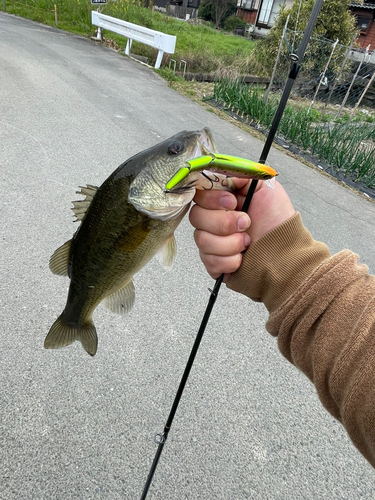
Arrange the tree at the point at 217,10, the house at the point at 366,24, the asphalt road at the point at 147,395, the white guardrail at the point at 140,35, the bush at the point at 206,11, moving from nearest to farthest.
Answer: the asphalt road at the point at 147,395 → the white guardrail at the point at 140,35 → the house at the point at 366,24 → the tree at the point at 217,10 → the bush at the point at 206,11

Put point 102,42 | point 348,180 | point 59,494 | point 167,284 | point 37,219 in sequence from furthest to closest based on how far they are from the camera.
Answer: point 102,42 → point 348,180 → point 37,219 → point 167,284 → point 59,494

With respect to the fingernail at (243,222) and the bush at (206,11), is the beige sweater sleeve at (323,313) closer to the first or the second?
the fingernail at (243,222)

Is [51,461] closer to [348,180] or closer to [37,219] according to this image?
[37,219]

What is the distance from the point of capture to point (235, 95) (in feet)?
26.1

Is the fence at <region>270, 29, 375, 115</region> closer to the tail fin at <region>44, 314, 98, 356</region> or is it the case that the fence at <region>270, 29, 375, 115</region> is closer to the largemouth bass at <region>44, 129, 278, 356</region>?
the largemouth bass at <region>44, 129, 278, 356</region>

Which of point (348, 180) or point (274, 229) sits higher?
point (274, 229)

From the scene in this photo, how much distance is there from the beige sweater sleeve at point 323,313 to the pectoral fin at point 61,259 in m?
0.71

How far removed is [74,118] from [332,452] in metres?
5.98

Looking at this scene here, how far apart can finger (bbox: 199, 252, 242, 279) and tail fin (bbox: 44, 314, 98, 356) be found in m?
0.59

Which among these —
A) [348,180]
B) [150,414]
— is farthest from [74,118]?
[150,414]

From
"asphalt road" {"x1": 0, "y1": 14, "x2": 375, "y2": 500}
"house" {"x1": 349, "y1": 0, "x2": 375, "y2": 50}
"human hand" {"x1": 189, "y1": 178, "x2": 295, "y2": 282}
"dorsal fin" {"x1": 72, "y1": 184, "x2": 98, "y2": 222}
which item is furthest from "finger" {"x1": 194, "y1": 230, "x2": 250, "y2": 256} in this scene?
"house" {"x1": 349, "y1": 0, "x2": 375, "y2": 50}

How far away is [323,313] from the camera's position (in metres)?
1.31

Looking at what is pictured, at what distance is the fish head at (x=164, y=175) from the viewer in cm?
115

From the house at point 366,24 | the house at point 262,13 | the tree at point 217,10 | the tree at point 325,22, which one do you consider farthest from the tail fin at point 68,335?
the tree at point 217,10
